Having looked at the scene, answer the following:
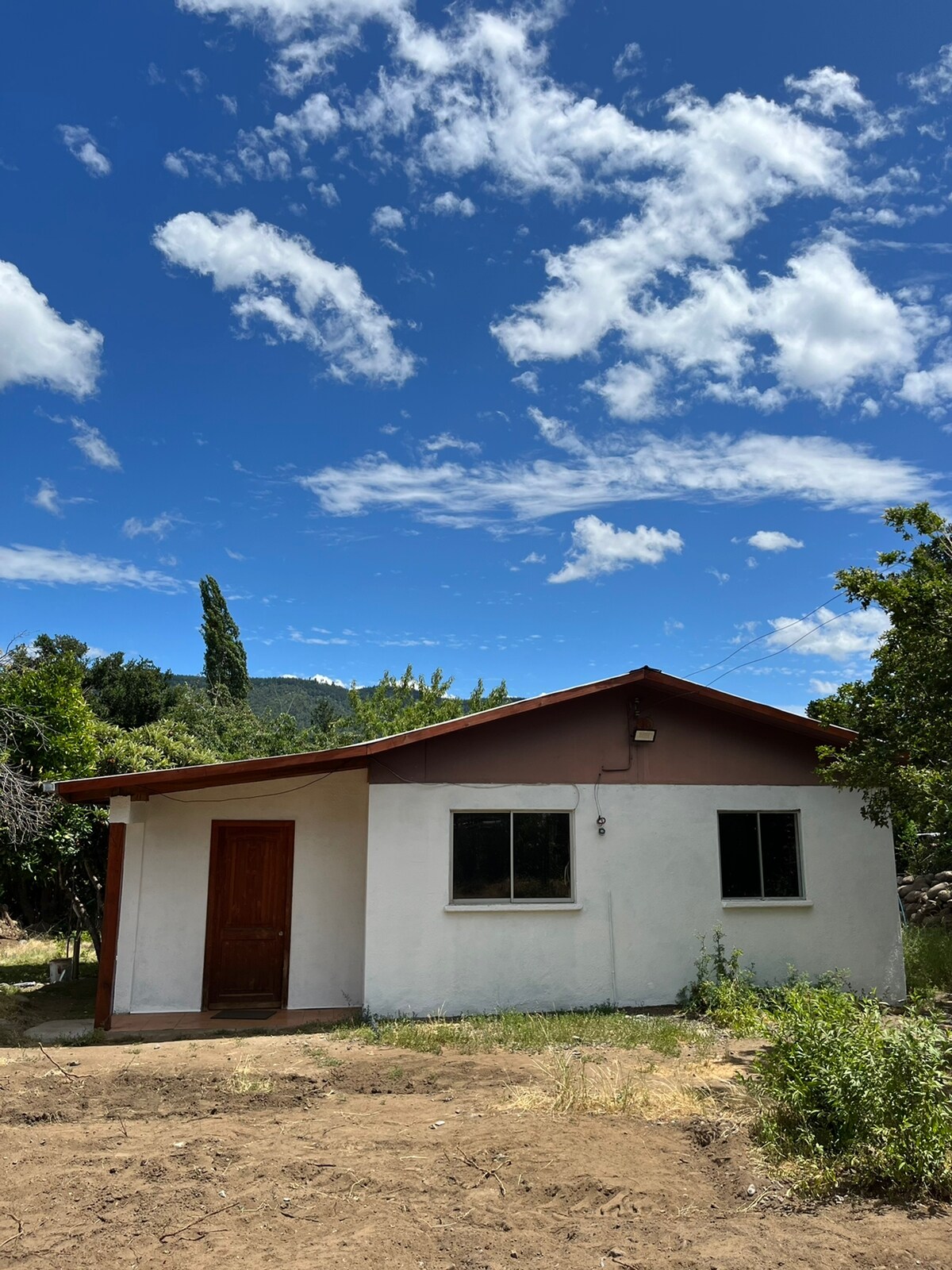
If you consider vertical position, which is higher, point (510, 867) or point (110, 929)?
point (510, 867)

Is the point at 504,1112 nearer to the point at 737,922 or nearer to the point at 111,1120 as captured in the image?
the point at 111,1120

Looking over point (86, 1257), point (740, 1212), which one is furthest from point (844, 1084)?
point (86, 1257)

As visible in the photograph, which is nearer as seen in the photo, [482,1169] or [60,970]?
[482,1169]

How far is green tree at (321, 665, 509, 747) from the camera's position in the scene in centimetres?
3353

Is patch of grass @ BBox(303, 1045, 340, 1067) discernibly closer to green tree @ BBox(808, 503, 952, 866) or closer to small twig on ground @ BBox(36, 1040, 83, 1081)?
small twig on ground @ BBox(36, 1040, 83, 1081)

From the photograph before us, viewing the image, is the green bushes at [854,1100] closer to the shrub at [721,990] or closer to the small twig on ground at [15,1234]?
the shrub at [721,990]

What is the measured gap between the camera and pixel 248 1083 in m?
7.38

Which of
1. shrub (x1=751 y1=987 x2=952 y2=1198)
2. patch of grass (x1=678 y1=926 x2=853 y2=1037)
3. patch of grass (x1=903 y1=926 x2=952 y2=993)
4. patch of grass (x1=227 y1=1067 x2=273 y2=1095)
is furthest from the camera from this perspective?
patch of grass (x1=903 y1=926 x2=952 y2=993)

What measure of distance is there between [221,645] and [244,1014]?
36800 mm

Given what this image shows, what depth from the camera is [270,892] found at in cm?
1148

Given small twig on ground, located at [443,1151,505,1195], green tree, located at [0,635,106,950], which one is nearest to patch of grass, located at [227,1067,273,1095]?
small twig on ground, located at [443,1151,505,1195]

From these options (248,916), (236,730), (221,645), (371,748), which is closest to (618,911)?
(371,748)

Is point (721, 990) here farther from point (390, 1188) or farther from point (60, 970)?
point (60, 970)

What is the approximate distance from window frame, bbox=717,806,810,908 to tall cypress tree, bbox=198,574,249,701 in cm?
3626
